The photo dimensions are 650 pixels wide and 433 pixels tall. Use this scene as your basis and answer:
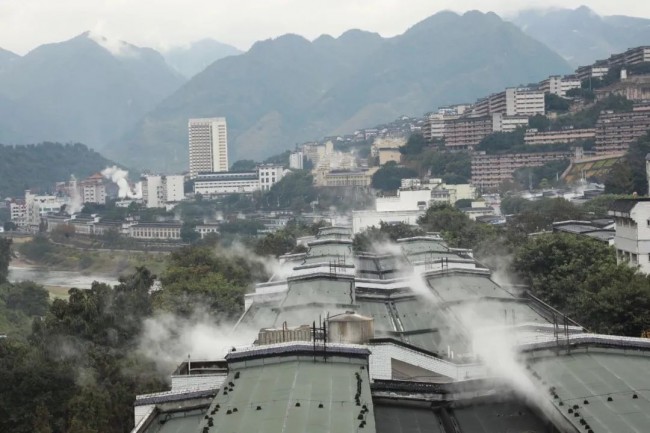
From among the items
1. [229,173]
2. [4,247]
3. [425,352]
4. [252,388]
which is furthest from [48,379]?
[229,173]

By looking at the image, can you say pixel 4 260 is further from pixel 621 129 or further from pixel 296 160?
pixel 296 160

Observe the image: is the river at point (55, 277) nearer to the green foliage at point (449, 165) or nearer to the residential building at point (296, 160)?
the green foliage at point (449, 165)

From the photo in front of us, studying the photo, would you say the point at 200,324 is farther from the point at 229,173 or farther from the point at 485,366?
the point at 229,173

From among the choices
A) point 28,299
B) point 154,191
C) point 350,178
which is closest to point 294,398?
point 28,299

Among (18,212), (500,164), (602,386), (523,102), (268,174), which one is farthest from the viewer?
(268,174)

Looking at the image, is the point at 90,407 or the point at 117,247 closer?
the point at 90,407

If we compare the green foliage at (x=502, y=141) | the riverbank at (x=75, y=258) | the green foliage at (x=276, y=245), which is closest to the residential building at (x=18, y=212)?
the riverbank at (x=75, y=258)
